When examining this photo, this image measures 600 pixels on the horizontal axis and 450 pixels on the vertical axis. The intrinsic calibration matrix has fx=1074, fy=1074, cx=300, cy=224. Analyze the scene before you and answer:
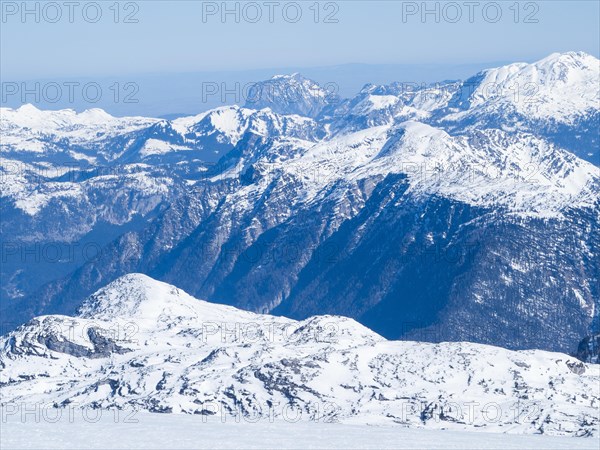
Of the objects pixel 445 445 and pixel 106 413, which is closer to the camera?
pixel 445 445

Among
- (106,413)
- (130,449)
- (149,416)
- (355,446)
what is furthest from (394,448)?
(106,413)

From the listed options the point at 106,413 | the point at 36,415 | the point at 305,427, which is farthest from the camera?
the point at 106,413

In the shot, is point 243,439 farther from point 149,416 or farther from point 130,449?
point 149,416

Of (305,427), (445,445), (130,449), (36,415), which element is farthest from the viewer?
(36,415)

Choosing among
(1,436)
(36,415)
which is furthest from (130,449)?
(36,415)

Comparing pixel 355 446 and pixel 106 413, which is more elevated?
pixel 355 446

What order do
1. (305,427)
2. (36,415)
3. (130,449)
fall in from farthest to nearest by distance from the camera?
(36,415)
(305,427)
(130,449)

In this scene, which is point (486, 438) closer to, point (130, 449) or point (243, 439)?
point (243, 439)
